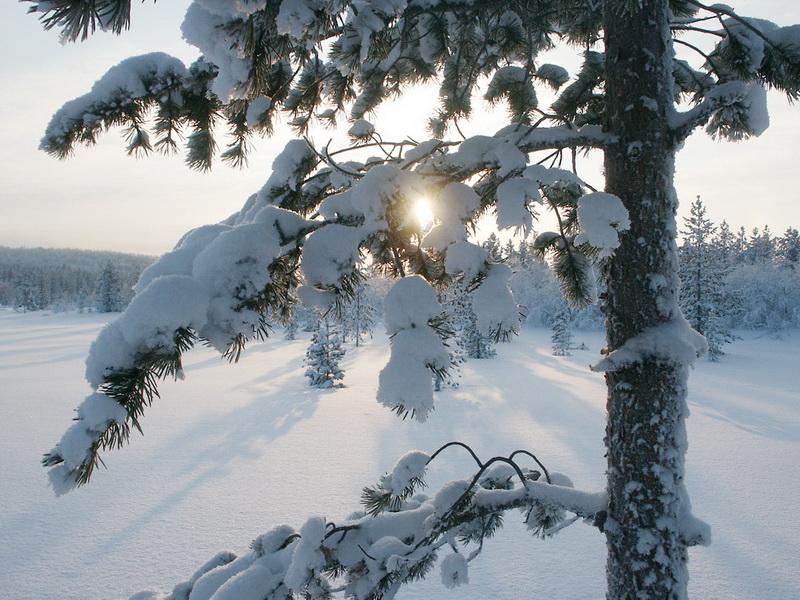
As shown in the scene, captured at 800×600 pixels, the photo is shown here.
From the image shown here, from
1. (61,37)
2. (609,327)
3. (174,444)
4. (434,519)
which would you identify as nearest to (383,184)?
(61,37)

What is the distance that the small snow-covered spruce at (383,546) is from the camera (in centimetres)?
154

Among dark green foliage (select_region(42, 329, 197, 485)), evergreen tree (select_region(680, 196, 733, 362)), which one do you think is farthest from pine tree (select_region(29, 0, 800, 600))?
evergreen tree (select_region(680, 196, 733, 362))

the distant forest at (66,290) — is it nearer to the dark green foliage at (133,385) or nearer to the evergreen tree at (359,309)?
the evergreen tree at (359,309)

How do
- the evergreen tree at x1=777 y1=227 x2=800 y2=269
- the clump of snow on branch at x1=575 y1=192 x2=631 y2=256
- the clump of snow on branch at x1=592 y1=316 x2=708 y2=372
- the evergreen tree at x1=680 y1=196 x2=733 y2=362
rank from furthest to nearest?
the evergreen tree at x1=777 y1=227 x2=800 y2=269 → the evergreen tree at x1=680 y1=196 x2=733 y2=362 → the clump of snow on branch at x1=592 y1=316 x2=708 y2=372 → the clump of snow on branch at x1=575 y1=192 x2=631 y2=256

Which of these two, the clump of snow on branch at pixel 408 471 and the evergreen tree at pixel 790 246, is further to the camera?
the evergreen tree at pixel 790 246

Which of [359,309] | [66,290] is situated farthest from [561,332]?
[66,290]

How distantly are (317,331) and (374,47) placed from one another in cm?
1803

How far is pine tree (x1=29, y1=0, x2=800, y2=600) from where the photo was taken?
0.97m

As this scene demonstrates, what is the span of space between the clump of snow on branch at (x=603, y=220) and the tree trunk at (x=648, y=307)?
41cm

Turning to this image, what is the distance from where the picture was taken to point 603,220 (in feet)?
3.93

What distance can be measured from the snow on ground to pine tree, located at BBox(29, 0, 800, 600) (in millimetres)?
4377

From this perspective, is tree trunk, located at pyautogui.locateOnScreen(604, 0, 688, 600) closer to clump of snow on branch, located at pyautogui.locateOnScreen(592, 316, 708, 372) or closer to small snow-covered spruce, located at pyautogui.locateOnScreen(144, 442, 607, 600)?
clump of snow on branch, located at pyautogui.locateOnScreen(592, 316, 708, 372)

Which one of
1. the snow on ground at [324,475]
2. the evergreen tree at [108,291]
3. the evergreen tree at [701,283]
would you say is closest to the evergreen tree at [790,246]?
the evergreen tree at [701,283]

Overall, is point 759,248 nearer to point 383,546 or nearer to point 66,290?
point 383,546
